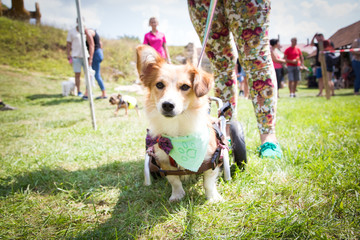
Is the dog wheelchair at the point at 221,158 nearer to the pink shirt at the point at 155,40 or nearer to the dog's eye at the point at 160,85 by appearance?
the dog's eye at the point at 160,85

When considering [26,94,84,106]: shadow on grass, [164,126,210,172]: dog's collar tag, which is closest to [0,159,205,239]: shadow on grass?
[164,126,210,172]: dog's collar tag

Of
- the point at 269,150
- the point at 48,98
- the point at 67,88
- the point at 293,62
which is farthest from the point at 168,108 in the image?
the point at 67,88

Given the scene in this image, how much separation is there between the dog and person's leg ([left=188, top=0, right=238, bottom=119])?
1.77 feet

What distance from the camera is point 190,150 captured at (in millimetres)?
1408

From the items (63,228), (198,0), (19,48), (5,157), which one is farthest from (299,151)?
(19,48)

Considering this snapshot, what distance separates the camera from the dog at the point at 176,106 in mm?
1493

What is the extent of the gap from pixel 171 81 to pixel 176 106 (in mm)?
302

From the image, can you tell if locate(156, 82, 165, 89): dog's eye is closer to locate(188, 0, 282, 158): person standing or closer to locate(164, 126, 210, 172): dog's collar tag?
locate(164, 126, 210, 172): dog's collar tag

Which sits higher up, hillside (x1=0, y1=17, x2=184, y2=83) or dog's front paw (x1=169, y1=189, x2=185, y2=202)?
hillside (x1=0, y1=17, x2=184, y2=83)

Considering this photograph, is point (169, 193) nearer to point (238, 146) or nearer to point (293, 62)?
point (238, 146)

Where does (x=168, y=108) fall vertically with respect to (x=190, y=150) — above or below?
above

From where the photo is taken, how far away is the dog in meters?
1.49

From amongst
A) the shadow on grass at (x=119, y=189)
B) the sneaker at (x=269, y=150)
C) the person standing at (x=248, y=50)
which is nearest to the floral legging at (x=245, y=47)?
the person standing at (x=248, y=50)

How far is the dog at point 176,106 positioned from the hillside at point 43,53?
1280cm
